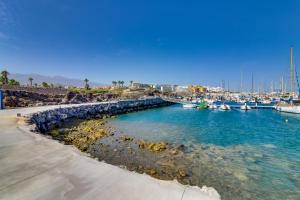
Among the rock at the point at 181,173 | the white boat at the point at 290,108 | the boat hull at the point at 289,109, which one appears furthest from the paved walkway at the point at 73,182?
the white boat at the point at 290,108

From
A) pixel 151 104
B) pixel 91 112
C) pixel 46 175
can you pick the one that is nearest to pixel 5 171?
pixel 46 175

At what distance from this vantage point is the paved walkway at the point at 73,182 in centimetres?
507

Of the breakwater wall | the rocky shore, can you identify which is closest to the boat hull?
the breakwater wall

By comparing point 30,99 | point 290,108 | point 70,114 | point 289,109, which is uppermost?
point 30,99

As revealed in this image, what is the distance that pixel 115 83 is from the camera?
462 ft

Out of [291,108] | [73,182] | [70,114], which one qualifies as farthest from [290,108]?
[73,182]

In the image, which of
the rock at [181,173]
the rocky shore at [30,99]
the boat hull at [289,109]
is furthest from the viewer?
the boat hull at [289,109]

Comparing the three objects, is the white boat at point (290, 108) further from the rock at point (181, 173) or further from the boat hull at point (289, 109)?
the rock at point (181, 173)

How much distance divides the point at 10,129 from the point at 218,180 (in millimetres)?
13356

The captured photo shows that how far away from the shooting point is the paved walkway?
5.07 m

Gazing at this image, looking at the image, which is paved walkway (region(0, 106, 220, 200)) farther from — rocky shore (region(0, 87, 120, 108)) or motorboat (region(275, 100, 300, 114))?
motorboat (region(275, 100, 300, 114))

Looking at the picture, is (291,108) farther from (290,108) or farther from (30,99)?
(30,99)

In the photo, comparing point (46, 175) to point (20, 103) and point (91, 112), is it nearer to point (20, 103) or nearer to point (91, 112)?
point (91, 112)

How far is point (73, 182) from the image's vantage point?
5.74 m
